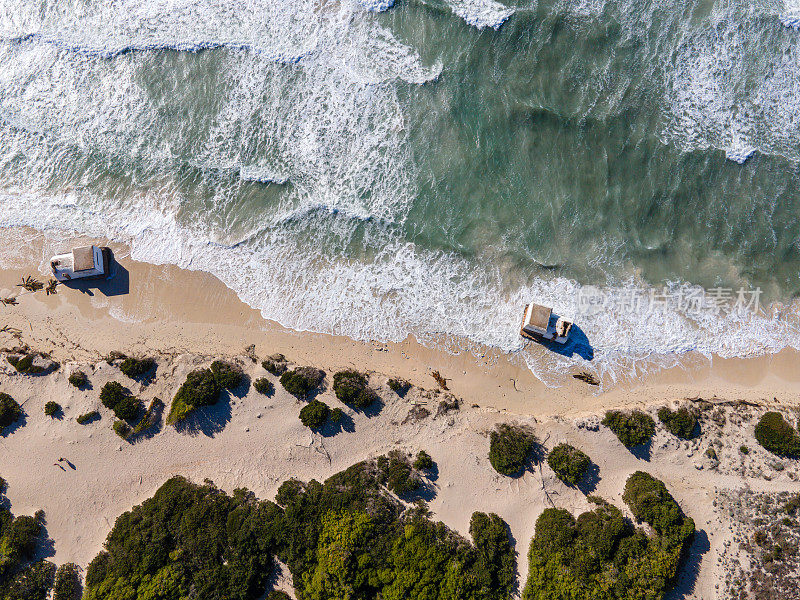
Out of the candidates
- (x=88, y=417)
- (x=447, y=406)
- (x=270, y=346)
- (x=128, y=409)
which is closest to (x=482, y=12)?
(x=447, y=406)

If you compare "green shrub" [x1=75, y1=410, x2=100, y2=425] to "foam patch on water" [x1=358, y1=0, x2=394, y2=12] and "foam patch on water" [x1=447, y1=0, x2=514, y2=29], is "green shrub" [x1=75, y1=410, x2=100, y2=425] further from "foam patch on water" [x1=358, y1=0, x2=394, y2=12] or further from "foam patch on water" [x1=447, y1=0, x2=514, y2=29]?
"foam patch on water" [x1=447, y1=0, x2=514, y2=29]

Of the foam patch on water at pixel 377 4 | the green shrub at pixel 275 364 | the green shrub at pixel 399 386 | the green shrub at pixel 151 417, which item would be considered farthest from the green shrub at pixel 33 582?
the foam patch on water at pixel 377 4

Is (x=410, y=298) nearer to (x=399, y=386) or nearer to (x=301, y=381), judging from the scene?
(x=399, y=386)

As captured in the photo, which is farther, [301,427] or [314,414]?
[301,427]

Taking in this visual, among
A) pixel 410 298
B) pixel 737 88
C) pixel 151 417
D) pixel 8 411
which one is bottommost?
pixel 8 411

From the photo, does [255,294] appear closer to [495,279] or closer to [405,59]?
[495,279]

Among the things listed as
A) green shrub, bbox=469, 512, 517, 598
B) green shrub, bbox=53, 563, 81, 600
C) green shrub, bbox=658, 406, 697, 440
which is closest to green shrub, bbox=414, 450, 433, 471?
green shrub, bbox=469, 512, 517, 598

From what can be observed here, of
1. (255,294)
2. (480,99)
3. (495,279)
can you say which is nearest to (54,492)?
(255,294)
